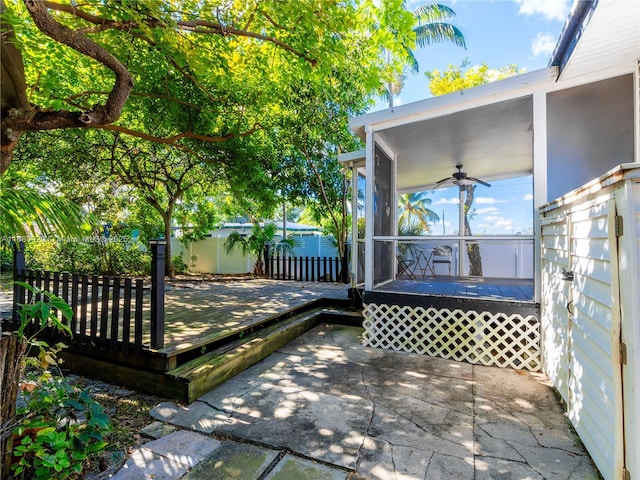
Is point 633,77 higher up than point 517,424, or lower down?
higher up

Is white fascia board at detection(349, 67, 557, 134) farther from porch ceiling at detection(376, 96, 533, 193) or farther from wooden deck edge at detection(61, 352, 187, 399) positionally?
wooden deck edge at detection(61, 352, 187, 399)

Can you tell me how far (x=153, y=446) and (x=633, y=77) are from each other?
5628 mm

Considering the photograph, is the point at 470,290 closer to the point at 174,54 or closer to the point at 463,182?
the point at 463,182

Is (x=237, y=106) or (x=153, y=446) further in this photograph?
(x=237, y=106)

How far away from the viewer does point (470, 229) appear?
7.43 meters

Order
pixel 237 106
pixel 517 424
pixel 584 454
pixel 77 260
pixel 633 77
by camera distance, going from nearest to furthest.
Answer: pixel 584 454, pixel 517 424, pixel 633 77, pixel 237 106, pixel 77 260

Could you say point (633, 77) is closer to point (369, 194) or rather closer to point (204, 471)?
point (369, 194)

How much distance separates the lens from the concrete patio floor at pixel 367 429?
2.00 metres

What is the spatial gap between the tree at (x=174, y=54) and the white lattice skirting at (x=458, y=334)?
3.28m

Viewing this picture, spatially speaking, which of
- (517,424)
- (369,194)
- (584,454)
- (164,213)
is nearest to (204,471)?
(517,424)

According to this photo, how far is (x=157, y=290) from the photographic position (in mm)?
3045

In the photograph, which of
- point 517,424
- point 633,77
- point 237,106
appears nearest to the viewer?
point 517,424

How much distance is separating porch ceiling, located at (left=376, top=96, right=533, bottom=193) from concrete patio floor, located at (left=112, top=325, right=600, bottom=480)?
325 cm

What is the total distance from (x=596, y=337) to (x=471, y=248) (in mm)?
6299
